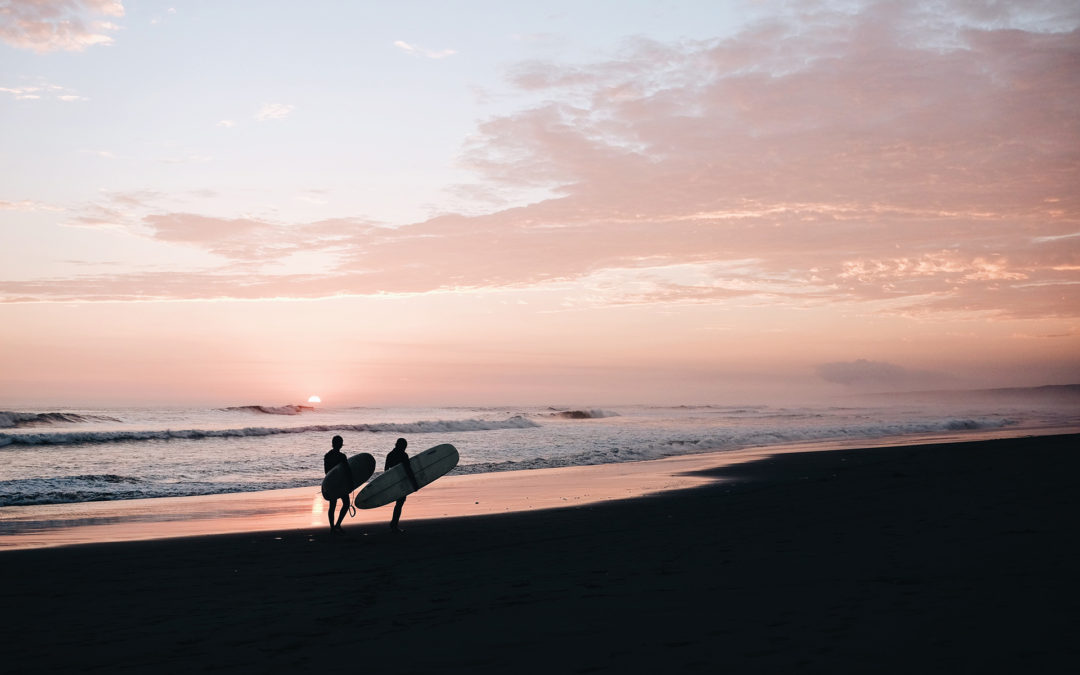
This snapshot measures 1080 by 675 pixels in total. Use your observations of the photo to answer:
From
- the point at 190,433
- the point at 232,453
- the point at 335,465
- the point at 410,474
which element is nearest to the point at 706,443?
the point at 232,453

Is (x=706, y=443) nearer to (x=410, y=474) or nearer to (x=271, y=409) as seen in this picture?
(x=410, y=474)

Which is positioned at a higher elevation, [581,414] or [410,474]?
[410,474]

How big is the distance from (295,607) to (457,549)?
138 inches

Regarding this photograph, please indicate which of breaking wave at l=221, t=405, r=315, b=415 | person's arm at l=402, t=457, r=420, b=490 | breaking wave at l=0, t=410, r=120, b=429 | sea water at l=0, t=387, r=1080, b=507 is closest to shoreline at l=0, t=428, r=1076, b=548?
person's arm at l=402, t=457, r=420, b=490

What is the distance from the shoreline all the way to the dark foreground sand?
5.16ft

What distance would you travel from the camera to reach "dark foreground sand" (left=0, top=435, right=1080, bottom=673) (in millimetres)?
5453

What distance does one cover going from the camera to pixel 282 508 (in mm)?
16641

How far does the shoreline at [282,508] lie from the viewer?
13139 mm

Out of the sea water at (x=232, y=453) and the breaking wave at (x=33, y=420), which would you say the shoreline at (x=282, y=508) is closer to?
the sea water at (x=232, y=453)

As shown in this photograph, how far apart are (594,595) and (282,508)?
37.4 ft

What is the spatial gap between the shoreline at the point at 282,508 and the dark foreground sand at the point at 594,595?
1574 mm

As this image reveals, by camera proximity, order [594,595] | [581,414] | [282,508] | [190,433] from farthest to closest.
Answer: [581,414] → [190,433] → [282,508] → [594,595]

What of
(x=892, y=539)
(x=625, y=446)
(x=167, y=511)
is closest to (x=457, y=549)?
(x=892, y=539)

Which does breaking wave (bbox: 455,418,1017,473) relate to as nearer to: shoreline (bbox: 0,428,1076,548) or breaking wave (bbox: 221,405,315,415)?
shoreline (bbox: 0,428,1076,548)
